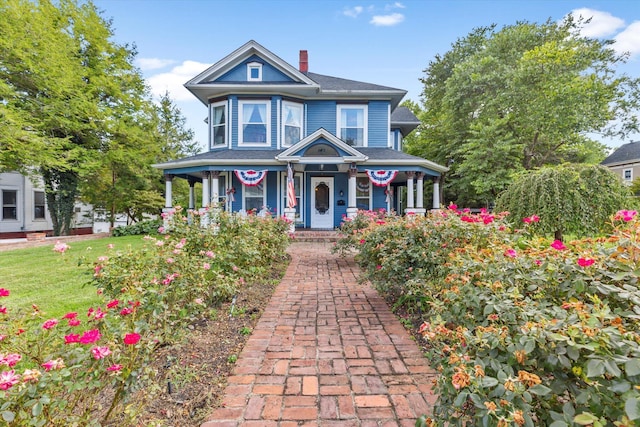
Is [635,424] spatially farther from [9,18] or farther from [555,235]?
[9,18]

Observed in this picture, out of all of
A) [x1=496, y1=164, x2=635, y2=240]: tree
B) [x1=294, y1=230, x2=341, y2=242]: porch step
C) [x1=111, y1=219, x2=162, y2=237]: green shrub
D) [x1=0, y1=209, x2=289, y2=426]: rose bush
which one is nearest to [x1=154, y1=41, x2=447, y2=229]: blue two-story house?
[x1=294, y1=230, x2=341, y2=242]: porch step

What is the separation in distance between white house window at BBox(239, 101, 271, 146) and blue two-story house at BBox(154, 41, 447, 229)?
40mm

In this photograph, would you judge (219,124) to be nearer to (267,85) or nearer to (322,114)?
(267,85)

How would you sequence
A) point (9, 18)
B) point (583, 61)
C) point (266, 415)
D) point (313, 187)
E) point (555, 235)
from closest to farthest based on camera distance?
1. point (266, 415)
2. point (555, 235)
3. point (9, 18)
4. point (313, 187)
5. point (583, 61)

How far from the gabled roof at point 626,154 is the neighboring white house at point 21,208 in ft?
151

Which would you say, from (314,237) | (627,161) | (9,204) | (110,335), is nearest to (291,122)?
(314,237)

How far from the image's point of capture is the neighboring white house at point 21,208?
16641 mm

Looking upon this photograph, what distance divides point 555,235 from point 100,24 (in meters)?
19.7

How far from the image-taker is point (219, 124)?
13305 millimetres

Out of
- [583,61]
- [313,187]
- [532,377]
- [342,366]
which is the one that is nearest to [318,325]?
[342,366]

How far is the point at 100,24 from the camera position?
14.2m

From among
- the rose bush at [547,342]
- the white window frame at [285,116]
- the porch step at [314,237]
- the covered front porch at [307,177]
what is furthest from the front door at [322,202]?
the rose bush at [547,342]

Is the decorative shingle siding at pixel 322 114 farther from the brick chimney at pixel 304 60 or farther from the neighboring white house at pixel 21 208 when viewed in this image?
the neighboring white house at pixel 21 208

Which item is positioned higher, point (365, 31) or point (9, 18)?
point (365, 31)
